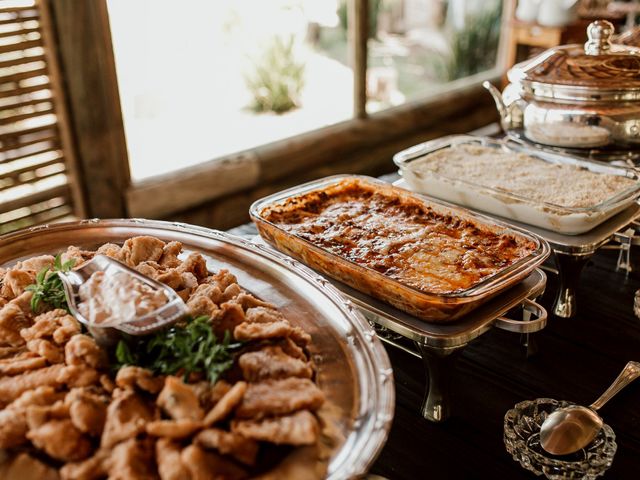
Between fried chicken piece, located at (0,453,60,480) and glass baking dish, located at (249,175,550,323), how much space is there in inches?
26.0

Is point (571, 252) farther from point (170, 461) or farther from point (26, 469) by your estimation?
point (26, 469)

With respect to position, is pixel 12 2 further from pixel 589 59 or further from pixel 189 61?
pixel 589 59

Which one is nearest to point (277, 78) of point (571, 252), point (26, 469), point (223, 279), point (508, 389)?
point (571, 252)

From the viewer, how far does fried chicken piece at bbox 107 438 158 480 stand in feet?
2.47

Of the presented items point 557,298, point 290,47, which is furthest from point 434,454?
point 290,47

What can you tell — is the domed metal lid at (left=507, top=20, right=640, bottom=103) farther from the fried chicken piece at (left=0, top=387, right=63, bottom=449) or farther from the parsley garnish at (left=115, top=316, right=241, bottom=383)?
the fried chicken piece at (left=0, top=387, right=63, bottom=449)

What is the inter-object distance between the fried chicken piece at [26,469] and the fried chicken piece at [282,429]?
10.1 inches

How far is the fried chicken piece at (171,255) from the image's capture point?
1255mm

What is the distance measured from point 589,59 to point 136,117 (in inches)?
82.6

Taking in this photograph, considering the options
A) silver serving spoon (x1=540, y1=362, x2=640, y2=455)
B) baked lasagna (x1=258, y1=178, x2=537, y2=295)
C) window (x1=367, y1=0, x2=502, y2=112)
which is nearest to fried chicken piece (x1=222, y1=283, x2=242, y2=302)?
baked lasagna (x1=258, y1=178, x2=537, y2=295)

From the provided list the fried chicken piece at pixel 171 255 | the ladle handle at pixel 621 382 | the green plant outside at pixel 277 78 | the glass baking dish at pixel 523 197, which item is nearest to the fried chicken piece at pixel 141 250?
the fried chicken piece at pixel 171 255

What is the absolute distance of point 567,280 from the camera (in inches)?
58.7

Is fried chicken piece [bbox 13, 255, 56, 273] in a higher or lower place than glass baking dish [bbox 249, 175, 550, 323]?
higher

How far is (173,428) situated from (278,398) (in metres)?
0.15
